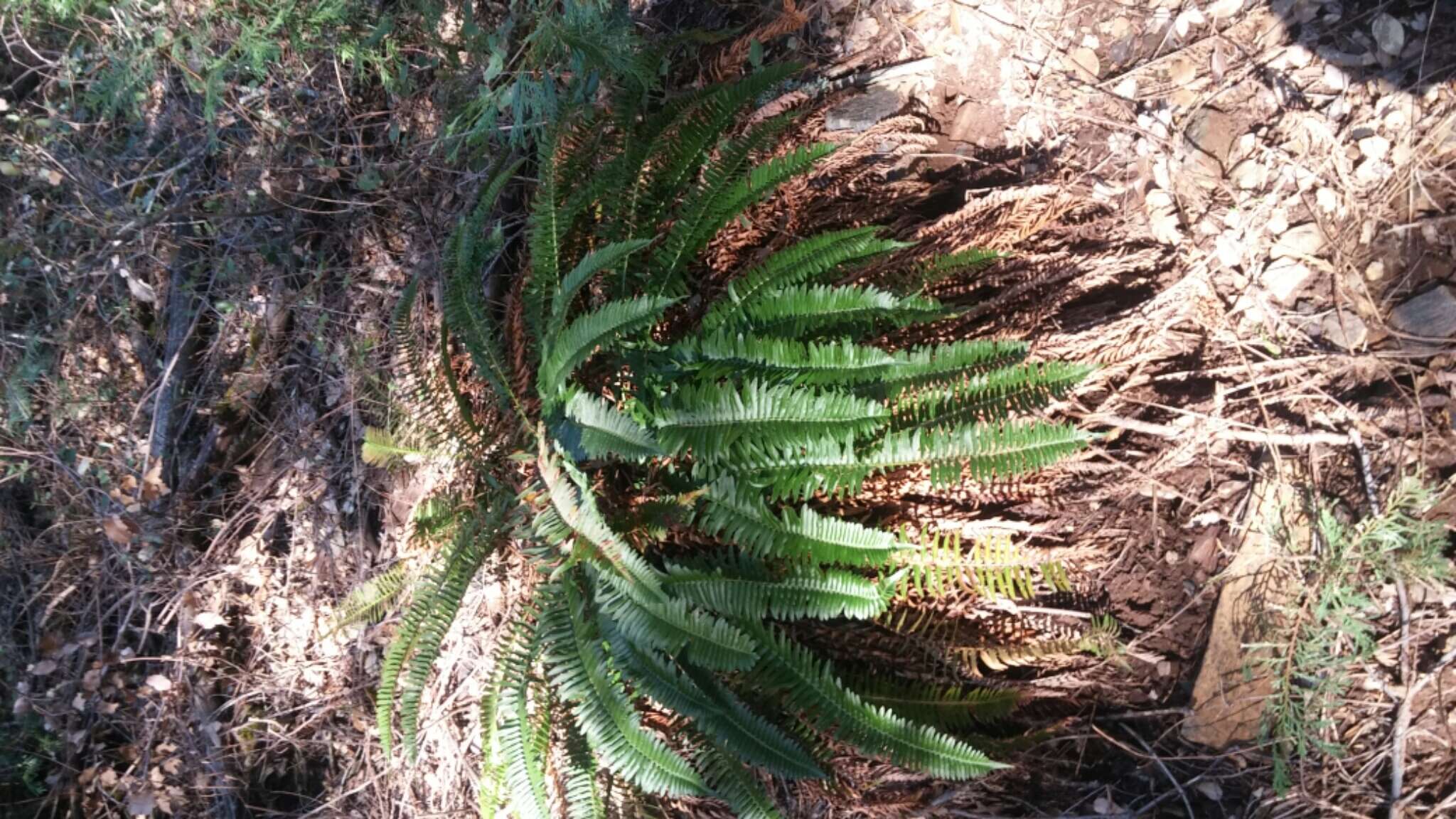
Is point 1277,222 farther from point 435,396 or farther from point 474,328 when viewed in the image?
point 435,396

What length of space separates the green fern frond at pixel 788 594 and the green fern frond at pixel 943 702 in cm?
29

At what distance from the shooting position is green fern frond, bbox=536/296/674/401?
81.1 inches

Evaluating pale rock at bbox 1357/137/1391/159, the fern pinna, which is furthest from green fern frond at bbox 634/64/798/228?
pale rock at bbox 1357/137/1391/159

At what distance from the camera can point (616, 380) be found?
95.9 inches

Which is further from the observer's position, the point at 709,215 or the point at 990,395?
the point at 709,215

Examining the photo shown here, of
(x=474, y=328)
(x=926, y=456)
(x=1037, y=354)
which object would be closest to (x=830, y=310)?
(x=926, y=456)

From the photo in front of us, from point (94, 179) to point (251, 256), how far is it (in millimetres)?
898

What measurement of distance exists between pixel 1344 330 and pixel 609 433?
2.05m

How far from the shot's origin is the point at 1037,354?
8.29 ft

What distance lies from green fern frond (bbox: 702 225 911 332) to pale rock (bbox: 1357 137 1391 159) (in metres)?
1.32

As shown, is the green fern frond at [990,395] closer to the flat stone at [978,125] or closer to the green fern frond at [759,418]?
Result: the green fern frond at [759,418]

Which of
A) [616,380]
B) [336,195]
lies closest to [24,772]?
[336,195]

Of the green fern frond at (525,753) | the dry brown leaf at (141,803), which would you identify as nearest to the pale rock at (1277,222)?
the green fern frond at (525,753)

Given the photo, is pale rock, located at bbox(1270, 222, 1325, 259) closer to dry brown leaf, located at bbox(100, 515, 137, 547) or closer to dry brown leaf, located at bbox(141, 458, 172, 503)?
dry brown leaf, located at bbox(141, 458, 172, 503)
